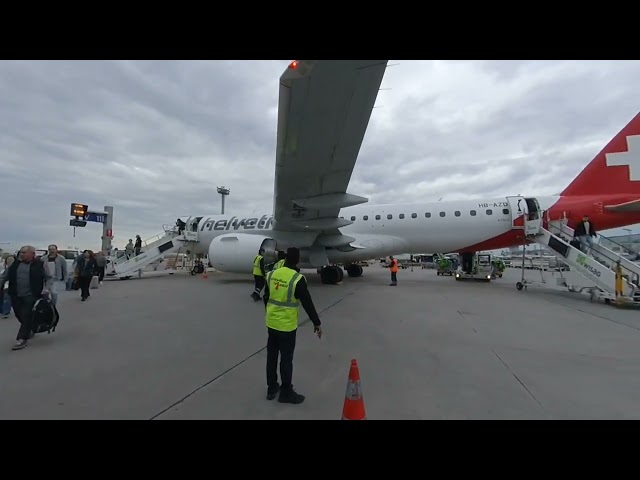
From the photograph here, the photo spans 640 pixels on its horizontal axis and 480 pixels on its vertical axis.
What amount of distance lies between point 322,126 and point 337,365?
3.99 m

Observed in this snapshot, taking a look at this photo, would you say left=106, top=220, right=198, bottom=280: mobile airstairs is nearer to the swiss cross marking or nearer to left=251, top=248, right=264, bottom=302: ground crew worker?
left=251, top=248, right=264, bottom=302: ground crew worker

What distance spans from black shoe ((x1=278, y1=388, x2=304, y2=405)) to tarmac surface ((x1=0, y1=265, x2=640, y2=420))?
0.23 feet

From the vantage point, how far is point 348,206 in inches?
376

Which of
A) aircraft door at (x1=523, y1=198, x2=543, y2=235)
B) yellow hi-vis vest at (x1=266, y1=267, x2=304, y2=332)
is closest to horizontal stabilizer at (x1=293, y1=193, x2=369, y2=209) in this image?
yellow hi-vis vest at (x1=266, y1=267, x2=304, y2=332)

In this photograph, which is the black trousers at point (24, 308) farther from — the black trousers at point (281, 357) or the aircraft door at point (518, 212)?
the aircraft door at point (518, 212)

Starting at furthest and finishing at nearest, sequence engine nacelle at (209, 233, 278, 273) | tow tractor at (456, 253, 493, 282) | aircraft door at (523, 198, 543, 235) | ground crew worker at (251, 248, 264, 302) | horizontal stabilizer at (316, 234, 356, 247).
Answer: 1. tow tractor at (456, 253, 493, 282)
2. horizontal stabilizer at (316, 234, 356, 247)
3. engine nacelle at (209, 233, 278, 273)
4. aircraft door at (523, 198, 543, 235)
5. ground crew worker at (251, 248, 264, 302)

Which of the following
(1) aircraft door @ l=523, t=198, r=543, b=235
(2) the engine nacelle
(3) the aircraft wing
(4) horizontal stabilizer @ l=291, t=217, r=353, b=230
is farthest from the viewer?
(2) the engine nacelle

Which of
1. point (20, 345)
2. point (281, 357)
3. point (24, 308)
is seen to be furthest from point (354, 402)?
point (24, 308)

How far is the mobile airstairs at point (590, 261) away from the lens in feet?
27.7

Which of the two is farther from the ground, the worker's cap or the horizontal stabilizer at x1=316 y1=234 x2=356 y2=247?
the horizontal stabilizer at x1=316 y1=234 x2=356 y2=247

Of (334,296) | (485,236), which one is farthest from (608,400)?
(485,236)

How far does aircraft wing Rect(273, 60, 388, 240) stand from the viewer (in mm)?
4324

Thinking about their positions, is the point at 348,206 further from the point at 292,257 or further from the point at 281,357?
the point at 281,357

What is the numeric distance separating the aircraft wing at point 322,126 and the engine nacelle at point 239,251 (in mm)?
2996
